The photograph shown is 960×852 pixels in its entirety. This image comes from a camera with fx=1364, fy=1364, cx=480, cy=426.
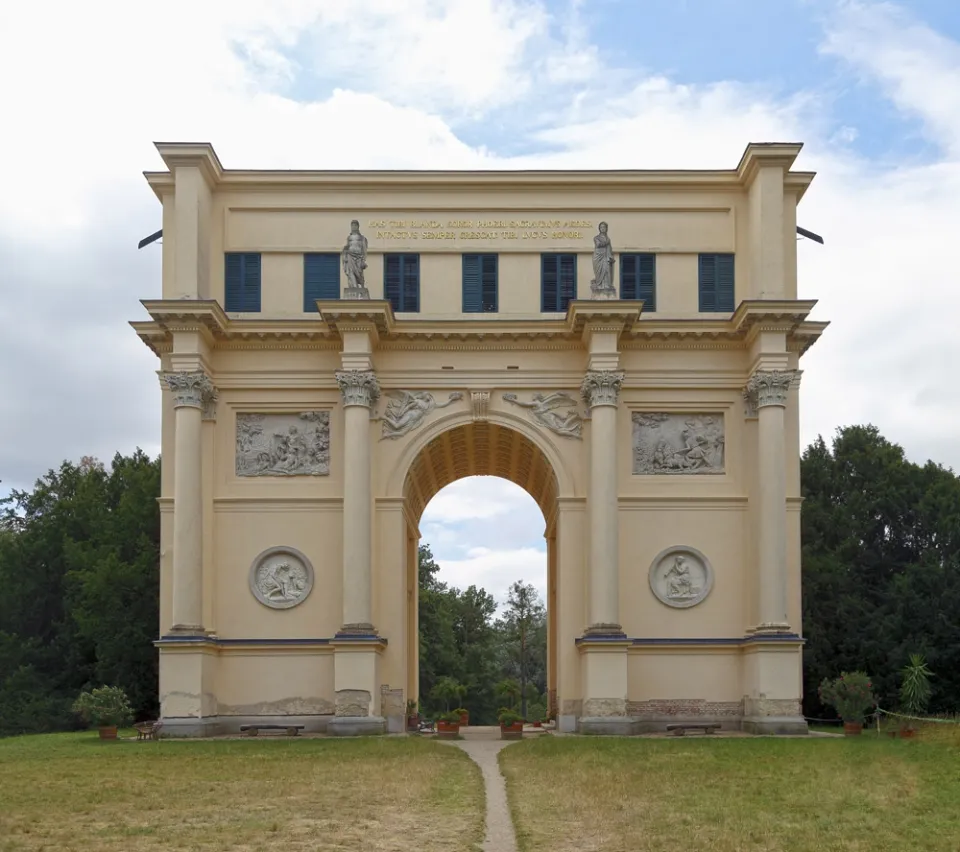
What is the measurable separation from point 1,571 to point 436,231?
32.7m

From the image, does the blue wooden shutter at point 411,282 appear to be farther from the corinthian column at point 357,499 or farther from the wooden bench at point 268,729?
the wooden bench at point 268,729

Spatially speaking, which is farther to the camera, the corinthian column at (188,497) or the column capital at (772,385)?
the column capital at (772,385)

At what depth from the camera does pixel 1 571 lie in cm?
6181

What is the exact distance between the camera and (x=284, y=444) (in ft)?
126

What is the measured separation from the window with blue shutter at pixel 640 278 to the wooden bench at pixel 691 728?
11.7m

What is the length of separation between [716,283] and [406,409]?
965 cm

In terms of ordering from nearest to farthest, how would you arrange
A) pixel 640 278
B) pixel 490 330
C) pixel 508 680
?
pixel 490 330 → pixel 640 278 → pixel 508 680

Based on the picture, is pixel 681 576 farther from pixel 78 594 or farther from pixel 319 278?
pixel 78 594

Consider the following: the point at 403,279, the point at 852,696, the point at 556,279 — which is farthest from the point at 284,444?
the point at 852,696

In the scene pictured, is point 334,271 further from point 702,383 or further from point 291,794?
point 291,794

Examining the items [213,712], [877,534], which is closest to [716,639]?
[213,712]

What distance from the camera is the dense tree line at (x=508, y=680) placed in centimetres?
5409

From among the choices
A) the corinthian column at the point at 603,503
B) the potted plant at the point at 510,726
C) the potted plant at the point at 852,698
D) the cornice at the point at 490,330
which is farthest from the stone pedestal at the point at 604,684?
the cornice at the point at 490,330

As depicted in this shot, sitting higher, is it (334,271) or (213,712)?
(334,271)
